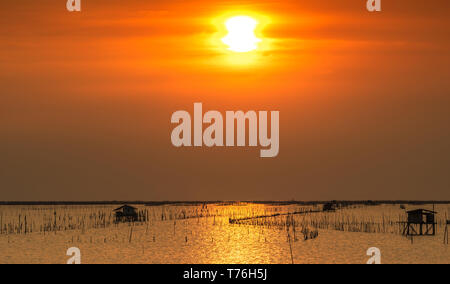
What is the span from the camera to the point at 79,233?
47062 millimetres

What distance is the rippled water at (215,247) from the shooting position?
1273 inches

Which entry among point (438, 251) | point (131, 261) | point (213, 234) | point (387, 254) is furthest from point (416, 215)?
point (131, 261)

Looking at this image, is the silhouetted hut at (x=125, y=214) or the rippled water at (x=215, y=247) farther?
the silhouetted hut at (x=125, y=214)

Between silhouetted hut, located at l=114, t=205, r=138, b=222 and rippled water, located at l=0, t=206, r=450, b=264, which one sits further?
silhouetted hut, located at l=114, t=205, r=138, b=222

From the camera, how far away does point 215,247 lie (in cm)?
3747

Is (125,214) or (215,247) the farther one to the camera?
(125,214)

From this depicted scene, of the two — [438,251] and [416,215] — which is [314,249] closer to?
[438,251]

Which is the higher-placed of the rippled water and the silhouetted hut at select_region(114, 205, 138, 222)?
the silhouetted hut at select_region(114, 205, 138, 222)

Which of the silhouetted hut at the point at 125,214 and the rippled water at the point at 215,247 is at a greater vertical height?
the silhouetted hut at the point at 125,214

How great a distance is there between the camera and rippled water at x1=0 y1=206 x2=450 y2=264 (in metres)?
32.3

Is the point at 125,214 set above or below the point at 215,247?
above
